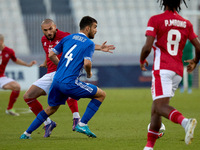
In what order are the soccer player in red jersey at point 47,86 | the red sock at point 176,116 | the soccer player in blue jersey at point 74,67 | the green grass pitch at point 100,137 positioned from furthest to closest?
the soccer player in red jersey at point 47,86
the soccer player in blue jersey at point 74,67
the green grass pitch at point 100,137
the red sock at point 176,116

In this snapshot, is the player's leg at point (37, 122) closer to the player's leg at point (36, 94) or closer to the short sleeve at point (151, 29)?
the player's leg at point (36, 94)

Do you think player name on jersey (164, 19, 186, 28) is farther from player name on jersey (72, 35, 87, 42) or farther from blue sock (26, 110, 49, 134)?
blue sock (26, 110, 49, 134)

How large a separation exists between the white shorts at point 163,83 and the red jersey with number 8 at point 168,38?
6 cm

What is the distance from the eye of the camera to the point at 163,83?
374 cm

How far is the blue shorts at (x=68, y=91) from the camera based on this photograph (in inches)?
188

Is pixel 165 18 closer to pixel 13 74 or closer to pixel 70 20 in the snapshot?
pixel 13 74

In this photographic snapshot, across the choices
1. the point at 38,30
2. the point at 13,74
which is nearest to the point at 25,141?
the point at 13,74

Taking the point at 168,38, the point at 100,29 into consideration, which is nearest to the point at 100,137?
the point at 168,38

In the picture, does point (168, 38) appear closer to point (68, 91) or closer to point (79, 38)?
point (79, 38)

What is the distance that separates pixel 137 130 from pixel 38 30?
15.9 m

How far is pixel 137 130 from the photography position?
19.1 ft

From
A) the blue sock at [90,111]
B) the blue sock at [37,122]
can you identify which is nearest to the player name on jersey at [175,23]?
the blue sock at [90,111]

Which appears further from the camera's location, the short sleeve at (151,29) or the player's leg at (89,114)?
the player's leg at (89,114)

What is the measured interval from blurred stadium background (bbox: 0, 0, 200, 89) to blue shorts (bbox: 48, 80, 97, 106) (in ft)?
43.2
